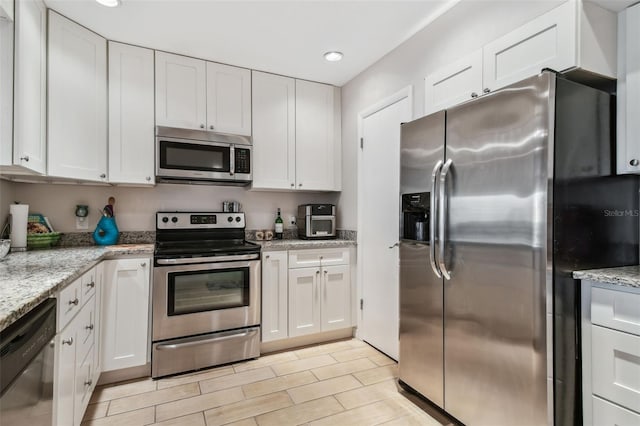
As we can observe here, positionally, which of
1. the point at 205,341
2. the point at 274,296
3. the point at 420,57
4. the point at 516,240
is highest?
the point at 420,57

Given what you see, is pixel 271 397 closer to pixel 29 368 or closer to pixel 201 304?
pixel 201 304

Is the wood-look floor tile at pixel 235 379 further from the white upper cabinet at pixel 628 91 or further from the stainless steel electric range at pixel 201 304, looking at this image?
the white upper cabinet at pixel 628 91

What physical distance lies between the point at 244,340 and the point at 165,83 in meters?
2.18

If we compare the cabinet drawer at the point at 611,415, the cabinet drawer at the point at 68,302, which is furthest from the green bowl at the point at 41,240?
the cabinet drawer at the point at 611,415

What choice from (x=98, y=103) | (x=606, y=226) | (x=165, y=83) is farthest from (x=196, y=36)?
(x=606, y=226)

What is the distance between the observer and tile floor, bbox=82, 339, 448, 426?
1909mm

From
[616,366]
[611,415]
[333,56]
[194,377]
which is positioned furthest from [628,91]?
[194,377]

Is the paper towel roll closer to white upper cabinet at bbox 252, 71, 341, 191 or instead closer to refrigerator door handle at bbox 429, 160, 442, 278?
white upper cabinet at bbox 252, 71, 341, 191

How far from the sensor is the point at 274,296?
282 cm

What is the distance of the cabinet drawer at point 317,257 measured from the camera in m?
2.90

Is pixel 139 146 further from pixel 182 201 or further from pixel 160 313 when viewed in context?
pixel 160 313

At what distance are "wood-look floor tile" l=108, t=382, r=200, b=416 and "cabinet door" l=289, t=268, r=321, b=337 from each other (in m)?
0.90

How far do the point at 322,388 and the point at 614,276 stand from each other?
1752mm

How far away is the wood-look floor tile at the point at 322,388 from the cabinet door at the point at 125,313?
1.12m
